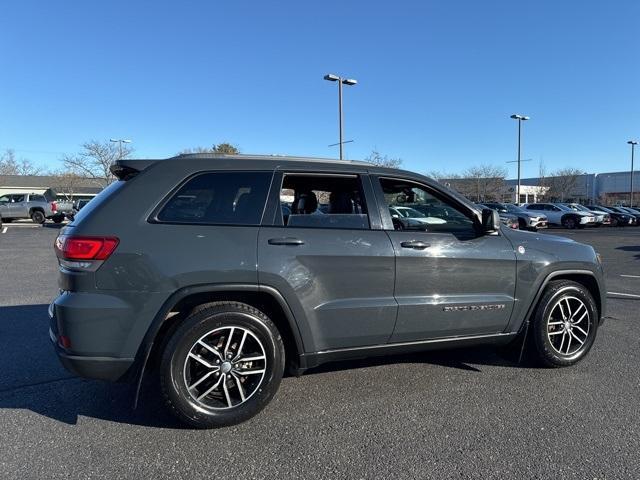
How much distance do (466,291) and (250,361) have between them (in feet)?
5.88

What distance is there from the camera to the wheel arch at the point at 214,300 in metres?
3.17

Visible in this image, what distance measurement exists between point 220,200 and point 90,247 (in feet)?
2.92

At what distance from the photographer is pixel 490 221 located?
392 cm

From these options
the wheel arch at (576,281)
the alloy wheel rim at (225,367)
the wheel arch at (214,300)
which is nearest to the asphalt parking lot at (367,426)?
the alloy wheel rim at (225,367)

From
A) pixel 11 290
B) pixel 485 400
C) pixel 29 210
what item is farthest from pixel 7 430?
pixel 29 210

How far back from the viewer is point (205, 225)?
3312mm

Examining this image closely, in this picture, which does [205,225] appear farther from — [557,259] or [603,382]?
[603,382]

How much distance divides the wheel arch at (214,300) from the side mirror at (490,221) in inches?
68.4

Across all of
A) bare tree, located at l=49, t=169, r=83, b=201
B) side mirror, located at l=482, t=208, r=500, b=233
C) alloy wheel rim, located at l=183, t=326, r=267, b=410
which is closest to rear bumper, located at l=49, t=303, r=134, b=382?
alloy wheel rim, located at l=183, t=326, r=267, b=410

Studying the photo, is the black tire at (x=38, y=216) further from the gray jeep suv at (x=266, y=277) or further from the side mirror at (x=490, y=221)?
the side mirror at (x=490, y=221)

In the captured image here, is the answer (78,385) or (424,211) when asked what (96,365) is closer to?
(78,385)

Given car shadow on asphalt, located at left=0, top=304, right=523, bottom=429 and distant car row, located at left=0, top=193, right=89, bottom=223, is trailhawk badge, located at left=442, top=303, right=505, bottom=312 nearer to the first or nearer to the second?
car shadow on asphalt, located at left=0, top=304, right=523, bottom=429

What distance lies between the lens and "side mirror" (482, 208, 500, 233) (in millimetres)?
3912

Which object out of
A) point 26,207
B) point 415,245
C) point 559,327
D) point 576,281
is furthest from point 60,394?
point 26,207
